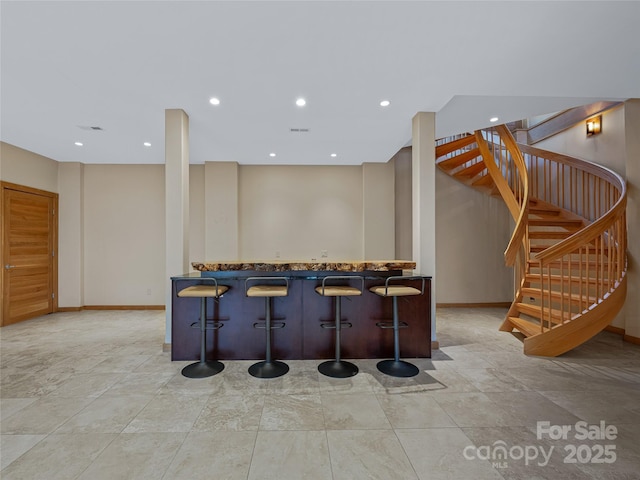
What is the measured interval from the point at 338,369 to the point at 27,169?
20.6ft

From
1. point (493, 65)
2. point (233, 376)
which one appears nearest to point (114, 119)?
point (233, 376)

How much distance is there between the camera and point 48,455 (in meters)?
1.73

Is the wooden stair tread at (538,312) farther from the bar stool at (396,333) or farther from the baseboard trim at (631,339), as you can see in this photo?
the bar stool at (396,333)

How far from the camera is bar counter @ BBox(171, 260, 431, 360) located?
10.5ft

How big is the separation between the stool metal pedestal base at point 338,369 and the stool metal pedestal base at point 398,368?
0.98 feet

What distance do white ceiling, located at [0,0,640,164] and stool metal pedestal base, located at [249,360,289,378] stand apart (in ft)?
9.62

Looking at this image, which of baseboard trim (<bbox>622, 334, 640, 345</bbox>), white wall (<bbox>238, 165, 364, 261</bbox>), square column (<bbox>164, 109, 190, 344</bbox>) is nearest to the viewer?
square column (<bbox>164, 109, 190, 344</bbox>)

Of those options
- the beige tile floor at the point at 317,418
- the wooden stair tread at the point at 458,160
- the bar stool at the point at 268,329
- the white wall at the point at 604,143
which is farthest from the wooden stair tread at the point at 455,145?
the bar stool at the point at 268,329

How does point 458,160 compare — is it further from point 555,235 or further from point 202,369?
point 202,369

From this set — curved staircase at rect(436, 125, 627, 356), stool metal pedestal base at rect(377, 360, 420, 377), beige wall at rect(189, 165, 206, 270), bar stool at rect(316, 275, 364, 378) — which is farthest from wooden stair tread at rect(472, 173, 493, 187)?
beige wall at rect(189, 165, 206, 270)

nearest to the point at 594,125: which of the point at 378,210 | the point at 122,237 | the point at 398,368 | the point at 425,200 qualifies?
the point at 425,200

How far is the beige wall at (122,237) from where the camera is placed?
5723 millimetres

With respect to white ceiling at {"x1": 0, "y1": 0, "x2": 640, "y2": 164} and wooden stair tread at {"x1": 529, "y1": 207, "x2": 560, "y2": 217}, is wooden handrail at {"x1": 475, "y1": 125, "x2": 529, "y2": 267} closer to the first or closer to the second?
wooden stair tread at {"x1": 529, "y1": 207, "x2": 560, "y2": 217}

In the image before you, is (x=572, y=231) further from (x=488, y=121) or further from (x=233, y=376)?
(x=233, y=376)
